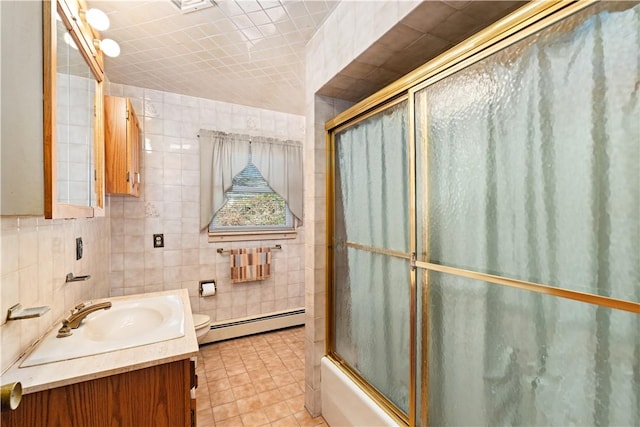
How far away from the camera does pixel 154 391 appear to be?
1044 mm

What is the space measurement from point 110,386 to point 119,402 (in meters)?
0.07

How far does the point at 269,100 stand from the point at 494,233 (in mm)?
2482

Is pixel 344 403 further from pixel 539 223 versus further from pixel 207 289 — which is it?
pixel 207 289

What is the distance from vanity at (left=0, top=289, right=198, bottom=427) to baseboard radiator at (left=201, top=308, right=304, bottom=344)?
5.77 ft

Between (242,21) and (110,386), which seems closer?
(110,386)

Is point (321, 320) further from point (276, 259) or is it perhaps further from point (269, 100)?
point (269, 100)

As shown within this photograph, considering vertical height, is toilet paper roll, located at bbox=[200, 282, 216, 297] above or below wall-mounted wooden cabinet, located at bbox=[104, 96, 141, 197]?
below

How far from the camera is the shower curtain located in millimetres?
669

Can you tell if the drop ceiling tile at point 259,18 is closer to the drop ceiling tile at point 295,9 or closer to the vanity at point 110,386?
the drop ceiling tile at point 295,9

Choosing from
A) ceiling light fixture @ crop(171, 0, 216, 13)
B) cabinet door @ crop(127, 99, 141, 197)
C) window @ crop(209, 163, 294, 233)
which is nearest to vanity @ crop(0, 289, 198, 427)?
cabinet door @ crop(127, 99, 141, 197)

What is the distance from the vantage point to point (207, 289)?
109 inches

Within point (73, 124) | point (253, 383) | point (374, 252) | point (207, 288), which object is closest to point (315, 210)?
point (374, 252)

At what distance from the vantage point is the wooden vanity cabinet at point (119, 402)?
0.89 meters

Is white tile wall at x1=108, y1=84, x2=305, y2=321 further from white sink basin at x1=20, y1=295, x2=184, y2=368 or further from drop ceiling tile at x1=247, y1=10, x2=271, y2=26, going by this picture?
drop ceiling tile at x1=247, y1=10, x2=271, y2=26
